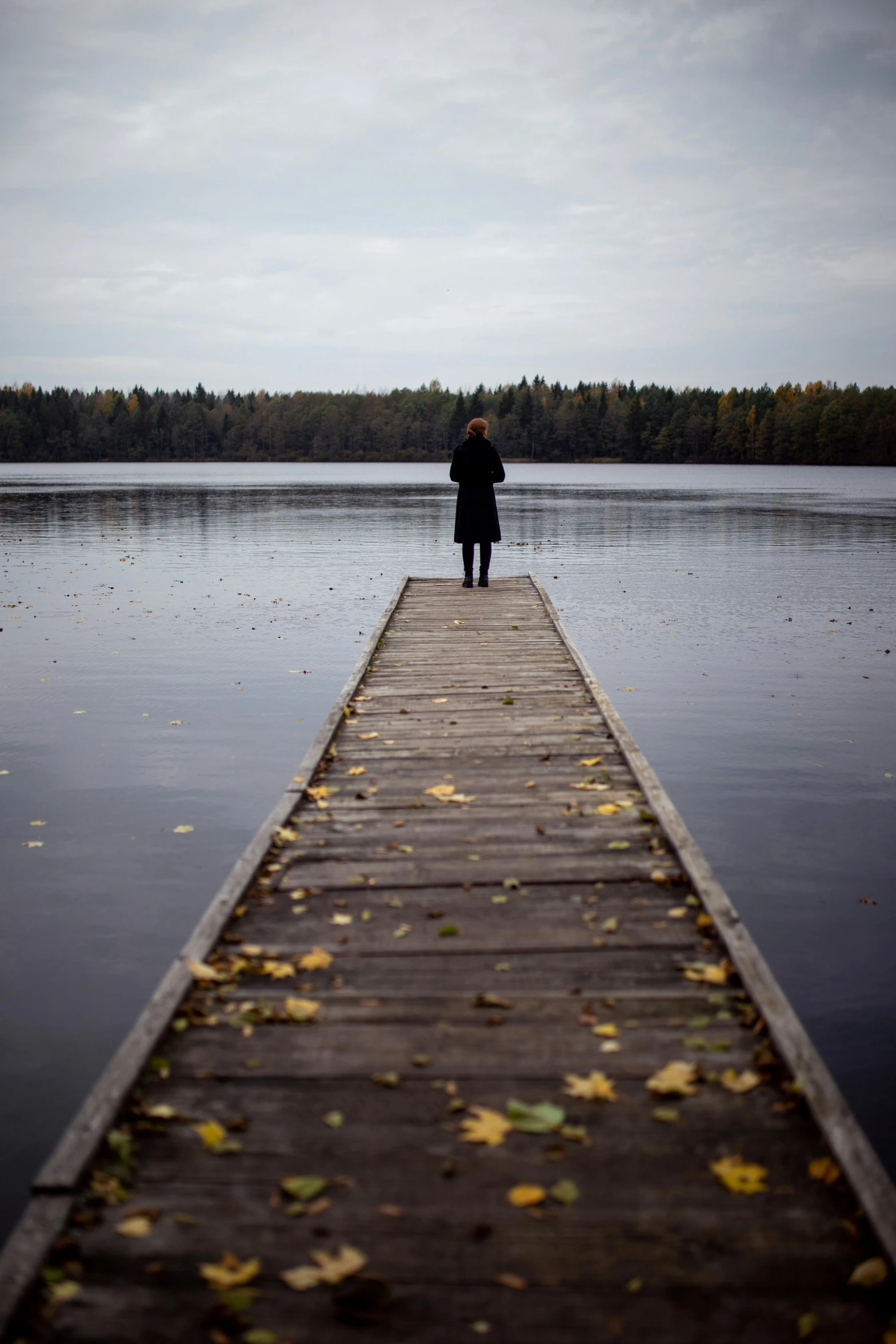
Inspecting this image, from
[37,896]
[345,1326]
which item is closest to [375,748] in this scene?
[37,896]

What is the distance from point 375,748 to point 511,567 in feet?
63.6

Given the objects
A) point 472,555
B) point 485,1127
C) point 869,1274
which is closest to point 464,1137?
point 485,1127

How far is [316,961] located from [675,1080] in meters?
1.77

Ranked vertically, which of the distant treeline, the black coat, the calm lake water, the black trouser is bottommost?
the calm lake water

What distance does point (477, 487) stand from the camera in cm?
1458

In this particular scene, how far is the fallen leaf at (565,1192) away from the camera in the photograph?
312 centimetres

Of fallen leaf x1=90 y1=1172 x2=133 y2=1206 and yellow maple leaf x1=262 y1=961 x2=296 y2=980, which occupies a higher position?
yellow maple leaf x1=262 y1=961 x2=296 y2=980

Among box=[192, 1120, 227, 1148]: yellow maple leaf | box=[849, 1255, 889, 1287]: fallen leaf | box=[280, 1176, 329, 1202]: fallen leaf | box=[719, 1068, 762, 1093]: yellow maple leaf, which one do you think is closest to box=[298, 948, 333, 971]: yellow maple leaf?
box=[192, 1120, 227, 1148]: yellow maple leaf

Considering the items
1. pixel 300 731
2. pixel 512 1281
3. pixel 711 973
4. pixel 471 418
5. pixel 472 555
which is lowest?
pixel 300 731

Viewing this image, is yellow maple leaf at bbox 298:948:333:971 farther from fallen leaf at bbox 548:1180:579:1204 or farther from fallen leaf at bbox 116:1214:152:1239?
fallen leaf at bbox 548:1180:579:1204

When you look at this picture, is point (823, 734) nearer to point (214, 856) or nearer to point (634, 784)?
point (634, 784)

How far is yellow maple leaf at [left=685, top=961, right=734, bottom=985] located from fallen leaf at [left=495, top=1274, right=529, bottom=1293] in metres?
1.81

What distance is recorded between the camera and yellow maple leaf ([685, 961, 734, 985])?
14.4ft

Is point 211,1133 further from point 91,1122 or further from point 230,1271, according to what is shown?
point 230,1271
